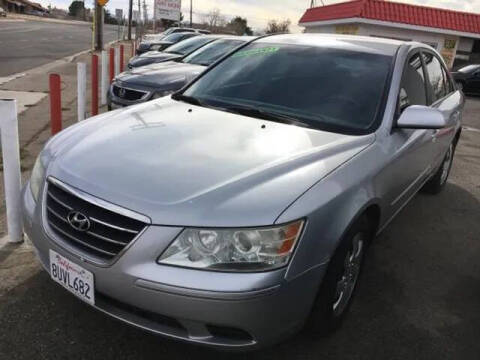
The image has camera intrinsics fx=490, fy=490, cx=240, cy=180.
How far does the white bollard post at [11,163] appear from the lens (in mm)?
3217

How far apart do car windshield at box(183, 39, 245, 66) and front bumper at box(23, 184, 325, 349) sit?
6.10m

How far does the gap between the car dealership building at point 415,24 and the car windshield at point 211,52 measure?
16363 millimetres

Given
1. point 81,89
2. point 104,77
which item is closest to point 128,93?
point 81,89

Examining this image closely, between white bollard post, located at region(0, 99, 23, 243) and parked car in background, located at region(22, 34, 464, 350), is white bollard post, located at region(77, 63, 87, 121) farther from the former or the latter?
parked car in background, located at region(22, 34, 464, 350)

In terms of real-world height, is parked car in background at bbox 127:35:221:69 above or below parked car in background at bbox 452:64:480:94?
above

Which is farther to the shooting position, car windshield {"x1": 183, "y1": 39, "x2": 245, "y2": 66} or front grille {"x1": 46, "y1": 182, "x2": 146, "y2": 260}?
car windshield {"x1": 183, "y1": 39, "x2": 245, "y2": 66}

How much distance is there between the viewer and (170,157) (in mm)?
2514

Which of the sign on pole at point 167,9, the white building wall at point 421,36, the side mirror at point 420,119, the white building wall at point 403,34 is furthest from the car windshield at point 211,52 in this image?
the sign on pole at point 167,9

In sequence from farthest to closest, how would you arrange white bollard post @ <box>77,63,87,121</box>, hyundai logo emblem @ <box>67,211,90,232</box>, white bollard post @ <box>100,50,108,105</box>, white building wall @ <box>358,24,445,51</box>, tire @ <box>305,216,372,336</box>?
white building wall @ <box>358,24,445,51</box>, white bollard post @ <box>100,50,108,105</box>, white bollard post @ <box>77,63,87,121</box>, tire @ <box>305,216,372,336</box>, hyundai logo emblem @ <box>67,211,90,232</box>

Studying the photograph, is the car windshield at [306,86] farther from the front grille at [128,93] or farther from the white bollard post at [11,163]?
the front grille at [128,93]

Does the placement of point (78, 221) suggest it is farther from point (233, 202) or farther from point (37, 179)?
point (233, 202)

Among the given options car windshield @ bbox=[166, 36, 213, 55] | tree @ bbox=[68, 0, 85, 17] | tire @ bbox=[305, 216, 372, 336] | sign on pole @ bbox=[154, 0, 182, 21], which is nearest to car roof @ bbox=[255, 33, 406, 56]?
tire @ bbox=[305, 216, 372, 336]

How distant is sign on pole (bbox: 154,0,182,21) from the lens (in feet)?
178

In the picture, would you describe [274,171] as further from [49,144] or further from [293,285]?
[49,144]
